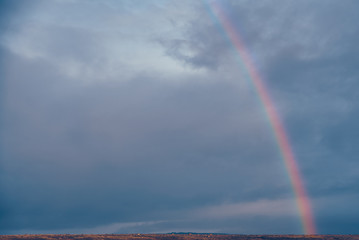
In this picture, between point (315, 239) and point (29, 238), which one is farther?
point (315, 239)

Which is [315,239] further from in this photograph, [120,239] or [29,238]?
[29,238]

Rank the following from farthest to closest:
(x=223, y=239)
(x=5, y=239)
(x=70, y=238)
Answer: (x=223, y=239), (x=70, y=238), (x=5, y=239)

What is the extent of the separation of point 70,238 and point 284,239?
7119 cm

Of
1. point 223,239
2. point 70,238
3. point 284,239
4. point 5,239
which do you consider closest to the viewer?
point 5,239

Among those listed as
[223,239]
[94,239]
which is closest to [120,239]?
[94,239]

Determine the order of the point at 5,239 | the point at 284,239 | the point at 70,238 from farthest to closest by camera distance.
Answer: the point at 284,239 → the point at 70,238 → the point at 5,239

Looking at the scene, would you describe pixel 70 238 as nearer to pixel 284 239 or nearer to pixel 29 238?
pixel 29 238

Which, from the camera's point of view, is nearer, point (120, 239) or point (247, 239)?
point (120, 239)

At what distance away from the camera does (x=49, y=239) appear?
10575 centimetres

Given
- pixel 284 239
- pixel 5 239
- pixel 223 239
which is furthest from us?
pixel 284 239

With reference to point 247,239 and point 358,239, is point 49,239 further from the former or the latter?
point 358,239

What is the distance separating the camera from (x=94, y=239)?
10812 centimetres

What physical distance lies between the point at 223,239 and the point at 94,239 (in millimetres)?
40948

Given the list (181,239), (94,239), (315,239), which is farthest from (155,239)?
(315,239)
